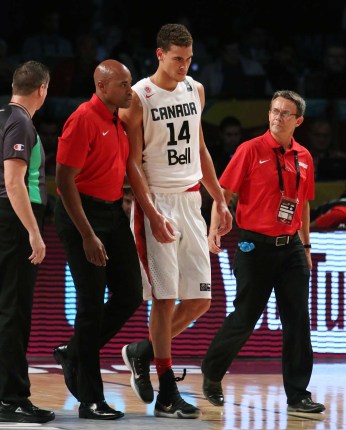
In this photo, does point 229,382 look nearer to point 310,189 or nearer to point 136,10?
point 310,189

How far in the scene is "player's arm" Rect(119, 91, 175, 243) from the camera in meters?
7.09

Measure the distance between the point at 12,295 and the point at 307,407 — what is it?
2.09 meters

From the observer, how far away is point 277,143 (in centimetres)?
793

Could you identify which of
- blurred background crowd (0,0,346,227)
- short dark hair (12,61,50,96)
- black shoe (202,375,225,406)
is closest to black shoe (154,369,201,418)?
black shoe (202,375,225,406)

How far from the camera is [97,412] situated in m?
6.93

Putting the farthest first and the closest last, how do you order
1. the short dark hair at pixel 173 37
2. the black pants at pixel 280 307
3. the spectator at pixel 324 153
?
1. the spectator at pixel 324 153
2. the black pants at pixel 280 307
3. the short dark hair at pixel 173 37

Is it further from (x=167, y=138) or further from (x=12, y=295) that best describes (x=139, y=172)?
(x=12, y=295)

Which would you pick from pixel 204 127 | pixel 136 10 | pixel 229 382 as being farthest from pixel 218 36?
pixel 229 382

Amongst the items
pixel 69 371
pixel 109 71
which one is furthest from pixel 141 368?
pixel 109 71

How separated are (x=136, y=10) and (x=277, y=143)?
10200 mm

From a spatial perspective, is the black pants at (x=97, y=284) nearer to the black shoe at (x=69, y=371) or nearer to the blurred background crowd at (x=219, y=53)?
the black shoe at (x=69, y=371)

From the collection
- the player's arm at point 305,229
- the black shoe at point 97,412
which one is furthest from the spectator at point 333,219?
the black shoe at point 97,412

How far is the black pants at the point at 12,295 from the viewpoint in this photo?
6.72 metres

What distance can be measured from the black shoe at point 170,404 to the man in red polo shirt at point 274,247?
667 mm
